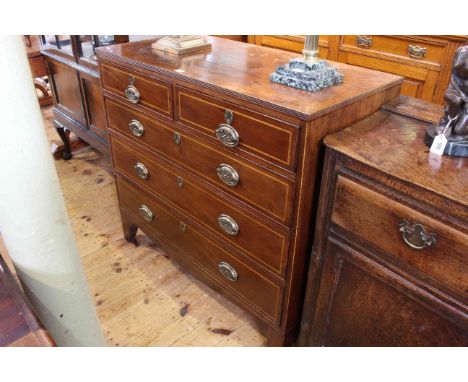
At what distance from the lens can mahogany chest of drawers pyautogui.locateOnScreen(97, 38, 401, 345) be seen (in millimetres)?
1019

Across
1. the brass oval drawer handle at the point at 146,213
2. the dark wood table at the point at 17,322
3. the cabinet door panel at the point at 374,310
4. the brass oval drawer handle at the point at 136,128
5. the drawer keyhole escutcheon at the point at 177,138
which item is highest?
the dark wood table at the point at 17,322

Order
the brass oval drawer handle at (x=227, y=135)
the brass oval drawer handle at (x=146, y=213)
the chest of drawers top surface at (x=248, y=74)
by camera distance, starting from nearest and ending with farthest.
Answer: the chest of drawers top surface at (x=248, y=74), the brass oval drawer handle at (x=227, y=135), the brass oval drawer handle at (x=146, y=213)

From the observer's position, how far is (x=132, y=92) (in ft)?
4.64

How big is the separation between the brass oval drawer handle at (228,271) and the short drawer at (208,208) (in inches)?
4.1

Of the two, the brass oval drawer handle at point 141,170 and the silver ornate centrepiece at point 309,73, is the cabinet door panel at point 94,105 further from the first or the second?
the silver ornate centrepiece at point 309,73

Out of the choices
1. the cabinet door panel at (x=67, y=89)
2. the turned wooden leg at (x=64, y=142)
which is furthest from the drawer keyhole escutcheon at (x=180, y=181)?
the turned wooden leg at (x=64, y=142)

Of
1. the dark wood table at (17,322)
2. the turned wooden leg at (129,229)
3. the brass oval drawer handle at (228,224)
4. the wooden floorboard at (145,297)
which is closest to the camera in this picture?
the dark wood table at (17,322)

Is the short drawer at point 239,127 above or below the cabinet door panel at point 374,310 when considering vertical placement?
above

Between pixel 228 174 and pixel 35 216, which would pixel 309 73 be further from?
pixel 35 216

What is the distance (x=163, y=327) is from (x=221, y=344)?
0.23 meters

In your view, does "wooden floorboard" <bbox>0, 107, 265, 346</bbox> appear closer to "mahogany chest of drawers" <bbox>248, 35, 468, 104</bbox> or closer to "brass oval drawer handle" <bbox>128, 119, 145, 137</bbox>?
"brass oval drawer handle" <bbox>128, 119, 145, 137</bbox>

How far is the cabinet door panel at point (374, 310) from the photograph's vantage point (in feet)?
3.00

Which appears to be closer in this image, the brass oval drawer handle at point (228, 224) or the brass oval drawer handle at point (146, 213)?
the brass oval drawer handle at point (228, 224)

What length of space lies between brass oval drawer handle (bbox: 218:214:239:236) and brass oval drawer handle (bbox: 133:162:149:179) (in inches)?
16.0
